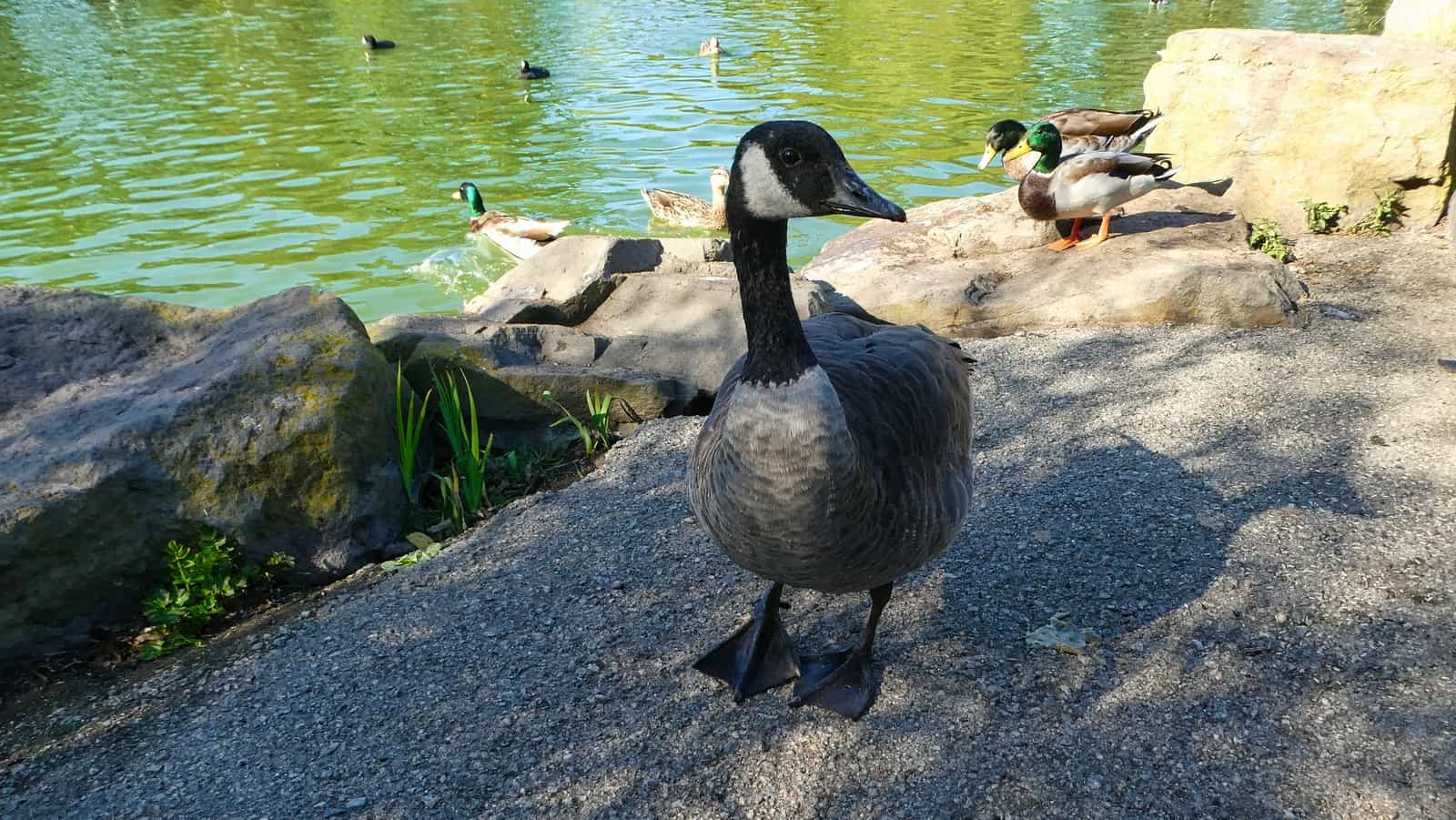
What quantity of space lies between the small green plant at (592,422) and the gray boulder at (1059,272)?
2667 mm

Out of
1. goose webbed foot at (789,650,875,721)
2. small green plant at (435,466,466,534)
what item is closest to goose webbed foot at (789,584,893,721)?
goose webbed foot at (789,650,875,721)

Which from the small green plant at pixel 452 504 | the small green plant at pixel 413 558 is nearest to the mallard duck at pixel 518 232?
the small green plant at pixel 452 504

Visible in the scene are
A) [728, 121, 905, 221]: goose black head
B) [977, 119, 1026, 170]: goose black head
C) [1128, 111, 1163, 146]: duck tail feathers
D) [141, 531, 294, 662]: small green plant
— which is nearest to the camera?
[728, 121, 905, 221]: goose black head

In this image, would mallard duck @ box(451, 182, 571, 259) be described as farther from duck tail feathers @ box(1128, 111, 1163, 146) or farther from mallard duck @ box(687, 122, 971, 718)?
mallard duck @ box(687, 122, 971, 718)

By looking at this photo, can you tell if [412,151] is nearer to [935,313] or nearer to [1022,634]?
[935,313]

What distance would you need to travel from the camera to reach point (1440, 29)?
9305 millimetres

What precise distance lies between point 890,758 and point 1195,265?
5115mm

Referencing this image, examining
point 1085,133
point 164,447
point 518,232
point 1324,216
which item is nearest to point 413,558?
point 164,447

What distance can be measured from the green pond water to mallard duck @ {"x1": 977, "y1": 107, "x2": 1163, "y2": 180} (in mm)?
1888

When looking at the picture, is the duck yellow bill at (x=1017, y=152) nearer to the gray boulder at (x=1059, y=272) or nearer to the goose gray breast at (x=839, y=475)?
the gray boulder at (x=1059, y=272)

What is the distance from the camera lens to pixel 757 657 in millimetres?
3680

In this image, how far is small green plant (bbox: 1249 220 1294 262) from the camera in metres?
7.71

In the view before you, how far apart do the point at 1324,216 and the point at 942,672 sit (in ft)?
22.5

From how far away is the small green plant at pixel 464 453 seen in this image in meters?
5.27
